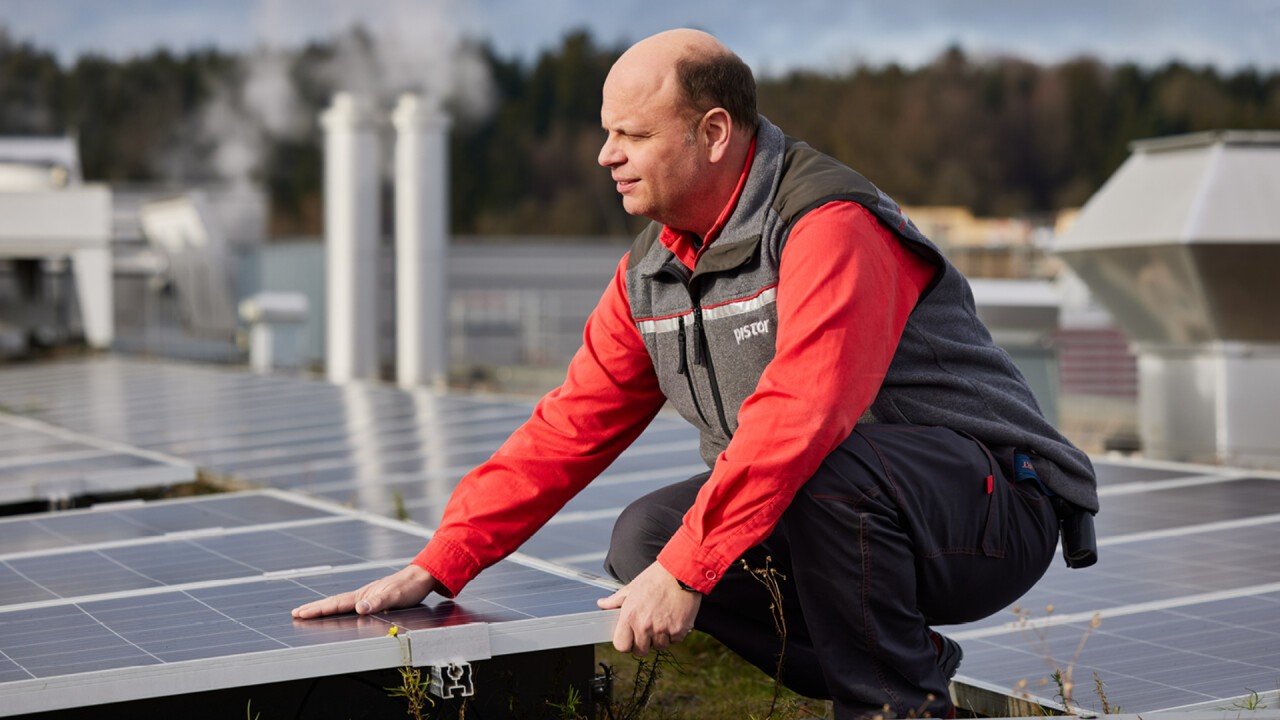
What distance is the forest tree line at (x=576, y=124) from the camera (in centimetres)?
6538

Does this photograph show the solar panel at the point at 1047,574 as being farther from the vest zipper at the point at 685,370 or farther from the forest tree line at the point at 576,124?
the forest tree line at the point at 576,124

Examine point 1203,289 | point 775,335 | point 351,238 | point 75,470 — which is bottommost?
point 75,470

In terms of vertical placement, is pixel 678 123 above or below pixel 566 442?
above

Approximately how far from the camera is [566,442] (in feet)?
11.7

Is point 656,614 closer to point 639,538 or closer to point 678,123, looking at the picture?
point 639,538

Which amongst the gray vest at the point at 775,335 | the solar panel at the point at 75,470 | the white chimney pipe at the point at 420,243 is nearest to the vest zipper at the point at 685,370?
the gray vest at the point at 775,335

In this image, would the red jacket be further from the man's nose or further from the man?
the man's nose

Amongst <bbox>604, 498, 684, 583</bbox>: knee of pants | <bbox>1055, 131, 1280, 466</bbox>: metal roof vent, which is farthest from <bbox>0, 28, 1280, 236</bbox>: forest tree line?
<bbox>604, 498, 684, 583</bbox>: knee of pants

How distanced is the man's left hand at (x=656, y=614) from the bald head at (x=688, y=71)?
0.96 m

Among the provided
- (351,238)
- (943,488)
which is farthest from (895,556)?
(351,238)

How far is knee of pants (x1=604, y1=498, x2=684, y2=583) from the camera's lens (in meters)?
3.45

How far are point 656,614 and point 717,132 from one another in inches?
39.8

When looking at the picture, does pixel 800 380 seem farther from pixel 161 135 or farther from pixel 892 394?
pixel 161 135

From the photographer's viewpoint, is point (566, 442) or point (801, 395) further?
point (566, 442)
